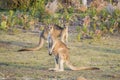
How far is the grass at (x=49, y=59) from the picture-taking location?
8672 millimetres

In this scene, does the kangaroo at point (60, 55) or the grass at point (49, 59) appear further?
the kangaroo at point (60, 55)

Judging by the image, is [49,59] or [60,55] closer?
[60,55]

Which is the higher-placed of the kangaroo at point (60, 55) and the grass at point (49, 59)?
the kangaroo at point (60, 55)

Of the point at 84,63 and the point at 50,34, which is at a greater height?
the point at 50,34

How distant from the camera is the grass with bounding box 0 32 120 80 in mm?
8672

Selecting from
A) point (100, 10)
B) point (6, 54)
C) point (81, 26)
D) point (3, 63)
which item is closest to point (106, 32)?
point (81, 26)

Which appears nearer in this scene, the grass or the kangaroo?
the grass

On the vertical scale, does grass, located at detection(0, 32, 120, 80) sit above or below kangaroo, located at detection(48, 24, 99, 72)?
below

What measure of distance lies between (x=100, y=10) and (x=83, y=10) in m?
0.70

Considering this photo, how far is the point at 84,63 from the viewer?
1002cm

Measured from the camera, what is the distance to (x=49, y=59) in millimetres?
10383

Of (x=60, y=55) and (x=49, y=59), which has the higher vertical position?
(x=60, y=55)

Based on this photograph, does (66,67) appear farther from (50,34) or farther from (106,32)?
(106,32)

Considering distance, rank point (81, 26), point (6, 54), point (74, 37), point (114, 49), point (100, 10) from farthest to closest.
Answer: point (100, 10) → point (81, 26) → point (74, 37) → point (114, 49) → point (6, 54)
